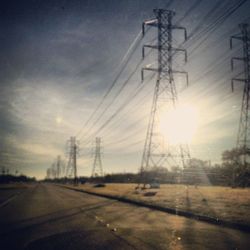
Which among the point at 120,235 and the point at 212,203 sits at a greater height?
the point at 212,203

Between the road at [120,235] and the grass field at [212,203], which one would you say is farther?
the grass field at [212,203]

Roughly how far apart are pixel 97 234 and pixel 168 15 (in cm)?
2502

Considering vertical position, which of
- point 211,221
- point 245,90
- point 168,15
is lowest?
point 211,221

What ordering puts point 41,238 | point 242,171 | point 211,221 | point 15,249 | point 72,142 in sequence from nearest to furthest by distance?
point 15,249
point 41,238
point 211,221
point 242,171
point 72,142

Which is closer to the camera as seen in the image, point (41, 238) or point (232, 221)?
point (41, 238)

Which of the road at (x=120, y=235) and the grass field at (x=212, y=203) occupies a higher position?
the grass field at (x=212, y=203)

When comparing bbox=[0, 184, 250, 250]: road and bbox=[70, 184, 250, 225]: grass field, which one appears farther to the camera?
bbox=[70, 184, 250, 225]: grass field

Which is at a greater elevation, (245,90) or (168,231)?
(245,90)

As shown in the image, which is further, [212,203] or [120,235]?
[212,203]

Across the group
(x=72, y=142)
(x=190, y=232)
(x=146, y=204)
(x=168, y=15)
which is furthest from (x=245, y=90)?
(x=72, y=142)

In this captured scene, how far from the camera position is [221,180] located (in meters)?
51.9

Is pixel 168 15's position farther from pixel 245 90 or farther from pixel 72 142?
pixel 72 142

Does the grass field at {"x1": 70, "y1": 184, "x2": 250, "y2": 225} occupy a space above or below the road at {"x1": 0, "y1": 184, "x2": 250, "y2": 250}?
above

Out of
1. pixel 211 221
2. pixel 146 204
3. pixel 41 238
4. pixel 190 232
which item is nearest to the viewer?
pixel 41 238
